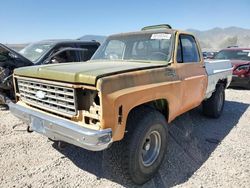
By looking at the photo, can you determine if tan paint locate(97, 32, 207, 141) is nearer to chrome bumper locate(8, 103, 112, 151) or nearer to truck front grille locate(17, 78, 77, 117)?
chrome bumper locate(8, 103, 112, 151)

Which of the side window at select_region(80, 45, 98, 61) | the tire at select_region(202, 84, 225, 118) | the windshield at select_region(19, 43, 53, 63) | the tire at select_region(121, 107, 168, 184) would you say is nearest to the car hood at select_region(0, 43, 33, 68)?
the windshield at select_region(19, 43, 53, 63)

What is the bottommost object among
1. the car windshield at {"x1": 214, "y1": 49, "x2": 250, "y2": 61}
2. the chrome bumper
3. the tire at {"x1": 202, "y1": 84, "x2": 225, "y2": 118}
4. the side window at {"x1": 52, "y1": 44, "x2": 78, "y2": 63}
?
the tire at {"x1": 202, "y1": 84, "x2": 225, "y2": 118}

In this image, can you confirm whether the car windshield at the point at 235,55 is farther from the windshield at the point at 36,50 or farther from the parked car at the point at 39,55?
the windshield at the point at 36,50

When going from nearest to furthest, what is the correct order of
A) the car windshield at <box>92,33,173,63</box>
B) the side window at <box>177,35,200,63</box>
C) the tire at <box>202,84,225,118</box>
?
the car windshield at <box>92,33,173,63</box> < the side window at <box>177,35,200,63</box> < the tire at <box>202,84,225,118</box>

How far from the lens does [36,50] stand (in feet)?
25.0

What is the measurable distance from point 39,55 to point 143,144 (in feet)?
15.8

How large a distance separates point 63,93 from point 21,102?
1301 millimetres

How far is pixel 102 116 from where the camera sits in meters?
2.79

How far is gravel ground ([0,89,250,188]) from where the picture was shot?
355cm

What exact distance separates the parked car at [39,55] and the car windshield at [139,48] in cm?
214

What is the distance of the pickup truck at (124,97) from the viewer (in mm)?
2889

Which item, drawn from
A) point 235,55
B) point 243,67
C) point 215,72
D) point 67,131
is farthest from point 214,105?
point 235,55

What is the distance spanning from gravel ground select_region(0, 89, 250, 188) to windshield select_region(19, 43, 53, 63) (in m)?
2.24

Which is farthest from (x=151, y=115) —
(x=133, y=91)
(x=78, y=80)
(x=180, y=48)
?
(x=180, y=48)
